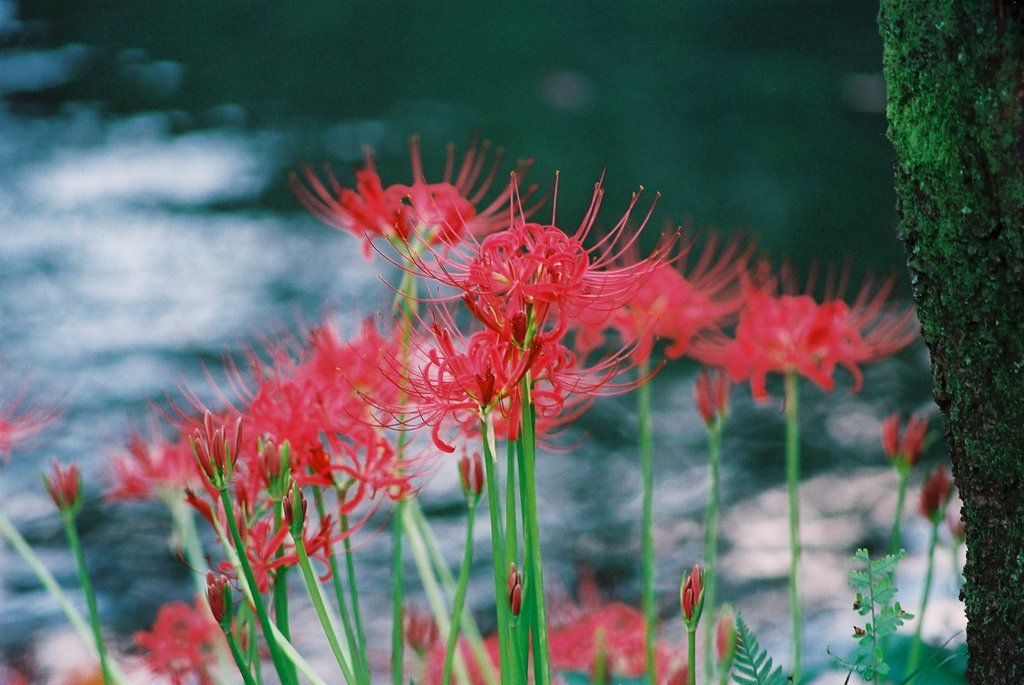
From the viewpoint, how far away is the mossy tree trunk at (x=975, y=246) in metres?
0.67

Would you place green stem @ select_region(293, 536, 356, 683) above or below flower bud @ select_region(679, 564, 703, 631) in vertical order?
below

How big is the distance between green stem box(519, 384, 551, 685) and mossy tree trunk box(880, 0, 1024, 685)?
0.87 ft

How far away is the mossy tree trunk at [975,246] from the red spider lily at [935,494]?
0.44 feet

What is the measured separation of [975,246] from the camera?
27.1 inches

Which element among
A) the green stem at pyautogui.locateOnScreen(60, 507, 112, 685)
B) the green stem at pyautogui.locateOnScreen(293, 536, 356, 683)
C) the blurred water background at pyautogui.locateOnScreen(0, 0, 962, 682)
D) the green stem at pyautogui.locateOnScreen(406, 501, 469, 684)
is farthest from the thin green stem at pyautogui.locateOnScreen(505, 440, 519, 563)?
the blurred water background at pyautogui.locateOnScreen(0, 0, 962, 682)

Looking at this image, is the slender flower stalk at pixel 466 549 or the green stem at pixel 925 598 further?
the green stem at pixel 925 598

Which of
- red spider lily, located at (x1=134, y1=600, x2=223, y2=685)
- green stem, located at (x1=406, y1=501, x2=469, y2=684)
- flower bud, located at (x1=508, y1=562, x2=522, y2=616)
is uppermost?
flower bud, located at (x1=508, y1=562, x2=522, y2=616)

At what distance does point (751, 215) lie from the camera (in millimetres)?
3145

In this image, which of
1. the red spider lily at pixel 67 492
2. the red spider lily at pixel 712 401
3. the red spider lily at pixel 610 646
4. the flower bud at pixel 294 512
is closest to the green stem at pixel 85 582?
the red spider lily at pixel 67 492

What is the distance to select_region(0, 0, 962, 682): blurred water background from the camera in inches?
89.7

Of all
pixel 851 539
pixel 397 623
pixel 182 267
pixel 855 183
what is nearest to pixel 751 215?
pixel 855 183

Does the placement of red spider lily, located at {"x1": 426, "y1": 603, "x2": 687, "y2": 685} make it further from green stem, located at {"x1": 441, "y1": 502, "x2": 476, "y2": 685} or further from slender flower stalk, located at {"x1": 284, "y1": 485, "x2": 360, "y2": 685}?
slender flower stalk, located at {"x1": 284, "y1": 485, "x2": 360, "y2": 685}

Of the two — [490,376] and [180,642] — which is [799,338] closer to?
[490,376]

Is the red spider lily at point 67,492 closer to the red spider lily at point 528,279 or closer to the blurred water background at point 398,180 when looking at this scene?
the red spider lily at point 528,279
